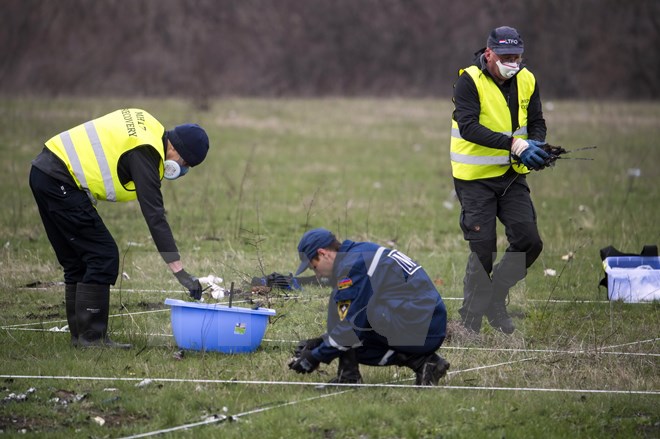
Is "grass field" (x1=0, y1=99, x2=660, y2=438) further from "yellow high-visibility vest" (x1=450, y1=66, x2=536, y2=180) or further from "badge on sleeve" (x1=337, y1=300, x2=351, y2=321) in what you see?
"yellow high-visibility vest" (x1=450, y1=66, x2=536, y2=180)

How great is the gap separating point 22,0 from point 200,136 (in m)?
34.0

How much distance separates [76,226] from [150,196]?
65 cm

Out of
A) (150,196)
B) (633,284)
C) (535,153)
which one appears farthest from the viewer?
(633,284)

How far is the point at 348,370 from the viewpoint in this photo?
606 centimetres

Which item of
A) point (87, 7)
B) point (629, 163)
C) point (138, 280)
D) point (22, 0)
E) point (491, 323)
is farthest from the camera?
point (87, 7)

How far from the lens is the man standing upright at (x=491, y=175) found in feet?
24.7

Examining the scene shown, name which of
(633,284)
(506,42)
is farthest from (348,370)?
(633,284)

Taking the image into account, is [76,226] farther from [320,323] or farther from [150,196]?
[320,323]

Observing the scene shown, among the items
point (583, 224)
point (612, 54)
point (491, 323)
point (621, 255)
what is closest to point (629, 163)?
point (583, 224)

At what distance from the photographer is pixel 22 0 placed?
37.8 metres

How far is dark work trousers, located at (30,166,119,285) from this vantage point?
686 centimetres

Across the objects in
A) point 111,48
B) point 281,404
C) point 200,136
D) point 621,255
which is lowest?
point 281,404

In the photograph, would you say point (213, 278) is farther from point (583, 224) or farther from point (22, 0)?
point (22, 0)

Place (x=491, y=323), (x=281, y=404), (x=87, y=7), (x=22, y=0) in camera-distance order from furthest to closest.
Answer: (x=87, y=7)
(x=22, y=0)
(x=491, y=323)
(x=281, y=404)
